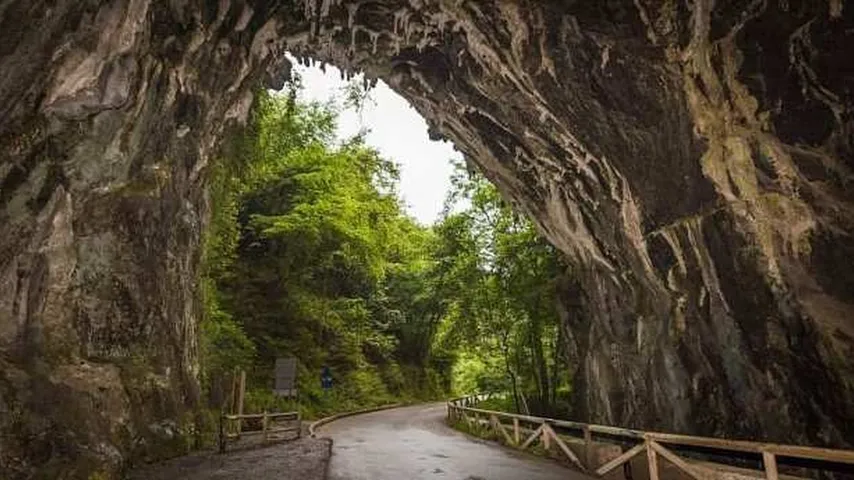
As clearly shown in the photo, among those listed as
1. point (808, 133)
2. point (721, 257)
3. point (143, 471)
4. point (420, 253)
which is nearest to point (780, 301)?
point (721, 257)

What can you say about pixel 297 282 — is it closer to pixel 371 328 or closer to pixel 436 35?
pixel 371 328

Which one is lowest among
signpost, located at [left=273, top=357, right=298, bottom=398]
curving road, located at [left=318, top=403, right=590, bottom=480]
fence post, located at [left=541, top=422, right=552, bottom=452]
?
curving road, located at [left=318, top=403, right=590, bottom=480]

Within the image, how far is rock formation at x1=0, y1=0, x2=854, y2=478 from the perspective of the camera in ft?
27.0

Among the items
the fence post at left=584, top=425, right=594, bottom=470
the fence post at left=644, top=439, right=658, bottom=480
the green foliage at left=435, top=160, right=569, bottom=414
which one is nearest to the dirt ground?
the fence post at left=584, top=425, right=594, bottom=470

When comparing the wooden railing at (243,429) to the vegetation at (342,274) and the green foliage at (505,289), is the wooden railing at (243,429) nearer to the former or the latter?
the vegetation at (342,274)

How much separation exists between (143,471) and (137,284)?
4.63 m

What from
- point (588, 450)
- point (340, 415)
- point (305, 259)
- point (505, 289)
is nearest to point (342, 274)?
point (305, 259)

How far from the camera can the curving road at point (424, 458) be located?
9.96 metres

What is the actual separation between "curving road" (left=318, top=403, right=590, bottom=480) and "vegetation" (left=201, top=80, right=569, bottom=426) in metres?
5.64

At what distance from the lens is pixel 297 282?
1075 inches

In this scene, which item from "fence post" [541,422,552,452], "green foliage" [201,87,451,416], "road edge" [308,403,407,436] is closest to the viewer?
"fence post" [541,422,552,452]

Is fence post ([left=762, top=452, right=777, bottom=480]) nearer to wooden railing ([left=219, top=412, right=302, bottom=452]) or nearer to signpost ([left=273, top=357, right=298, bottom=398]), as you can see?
wooden railing ([left=219, top=412, right=302, bottom=452])

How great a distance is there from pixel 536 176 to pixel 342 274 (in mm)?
18484

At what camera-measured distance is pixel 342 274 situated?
31.1 metres
